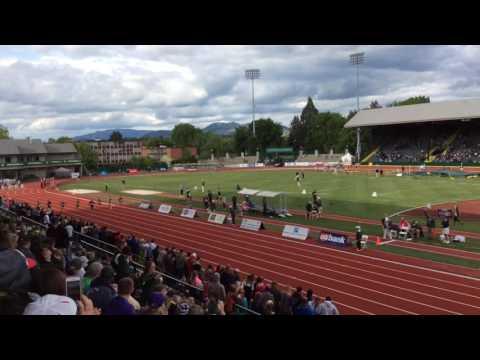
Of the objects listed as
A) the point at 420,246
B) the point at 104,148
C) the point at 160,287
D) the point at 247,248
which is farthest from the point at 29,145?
the point at 160,287

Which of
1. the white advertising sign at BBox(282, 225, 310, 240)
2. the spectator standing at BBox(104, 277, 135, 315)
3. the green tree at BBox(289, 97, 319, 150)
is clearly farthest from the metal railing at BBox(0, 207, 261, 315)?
the green tree at BBox(289, 97, 319, 150)

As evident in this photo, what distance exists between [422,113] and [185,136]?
9610 centimetres

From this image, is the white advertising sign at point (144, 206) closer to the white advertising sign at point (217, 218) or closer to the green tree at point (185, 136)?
the white advertising sign at point (217, 218)

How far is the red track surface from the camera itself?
42.8 feet

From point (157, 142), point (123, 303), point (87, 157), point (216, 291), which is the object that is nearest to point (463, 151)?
point (216, 291)

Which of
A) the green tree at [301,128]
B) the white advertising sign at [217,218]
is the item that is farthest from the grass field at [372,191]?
the green tree at [301,128]

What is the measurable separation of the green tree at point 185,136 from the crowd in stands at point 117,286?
13287 cm

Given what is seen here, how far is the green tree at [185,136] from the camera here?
5856 inches

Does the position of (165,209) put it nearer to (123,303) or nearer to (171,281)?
(171,281)

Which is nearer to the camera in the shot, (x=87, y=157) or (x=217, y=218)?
(x=217, y=218)

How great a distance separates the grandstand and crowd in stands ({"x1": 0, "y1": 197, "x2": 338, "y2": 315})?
2006 inches

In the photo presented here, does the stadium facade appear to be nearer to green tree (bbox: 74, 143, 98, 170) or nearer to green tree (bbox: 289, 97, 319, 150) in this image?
green tree (bbox: 74, 143, 98, 170)

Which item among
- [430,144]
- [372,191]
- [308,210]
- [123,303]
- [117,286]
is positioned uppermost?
[430,144]

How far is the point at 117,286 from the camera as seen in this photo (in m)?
6.30
